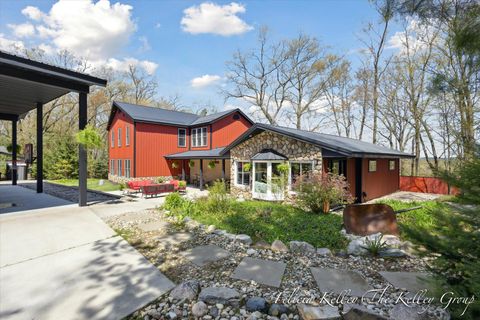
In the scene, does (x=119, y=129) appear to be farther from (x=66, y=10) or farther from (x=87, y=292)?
(x=87, y=292)

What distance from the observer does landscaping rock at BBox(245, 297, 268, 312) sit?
289 cm

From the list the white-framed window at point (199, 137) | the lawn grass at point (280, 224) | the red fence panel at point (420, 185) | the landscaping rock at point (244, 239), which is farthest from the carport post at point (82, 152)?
the red fence panel at point (420, 185)

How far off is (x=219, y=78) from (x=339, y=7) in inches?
867

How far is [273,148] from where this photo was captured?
11188 millimetres

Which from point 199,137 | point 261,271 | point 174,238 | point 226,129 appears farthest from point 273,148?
point 199,137

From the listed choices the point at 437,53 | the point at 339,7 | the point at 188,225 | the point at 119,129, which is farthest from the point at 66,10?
the point at 437,53

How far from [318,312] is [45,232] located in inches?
263

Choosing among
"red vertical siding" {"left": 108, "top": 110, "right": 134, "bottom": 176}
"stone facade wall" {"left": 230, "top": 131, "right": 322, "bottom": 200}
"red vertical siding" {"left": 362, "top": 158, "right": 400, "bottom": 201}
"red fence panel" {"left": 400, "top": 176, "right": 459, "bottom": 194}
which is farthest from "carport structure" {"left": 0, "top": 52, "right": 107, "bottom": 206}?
"red fence panel" {"left": 400, "top": 176, "right": 459, "bottom": 194}

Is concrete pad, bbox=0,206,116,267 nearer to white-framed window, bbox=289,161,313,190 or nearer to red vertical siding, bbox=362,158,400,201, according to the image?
white-framed window, bbox=289,161,313,190

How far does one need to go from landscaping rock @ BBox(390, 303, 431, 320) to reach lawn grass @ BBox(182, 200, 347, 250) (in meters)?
2.26

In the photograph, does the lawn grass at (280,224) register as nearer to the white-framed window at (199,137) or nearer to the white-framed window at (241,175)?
the white-framed window at (241,175)

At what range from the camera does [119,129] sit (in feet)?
64.6

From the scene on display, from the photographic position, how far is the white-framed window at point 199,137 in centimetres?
1950

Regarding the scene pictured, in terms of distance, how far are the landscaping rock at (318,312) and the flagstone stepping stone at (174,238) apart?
3.22 meters
